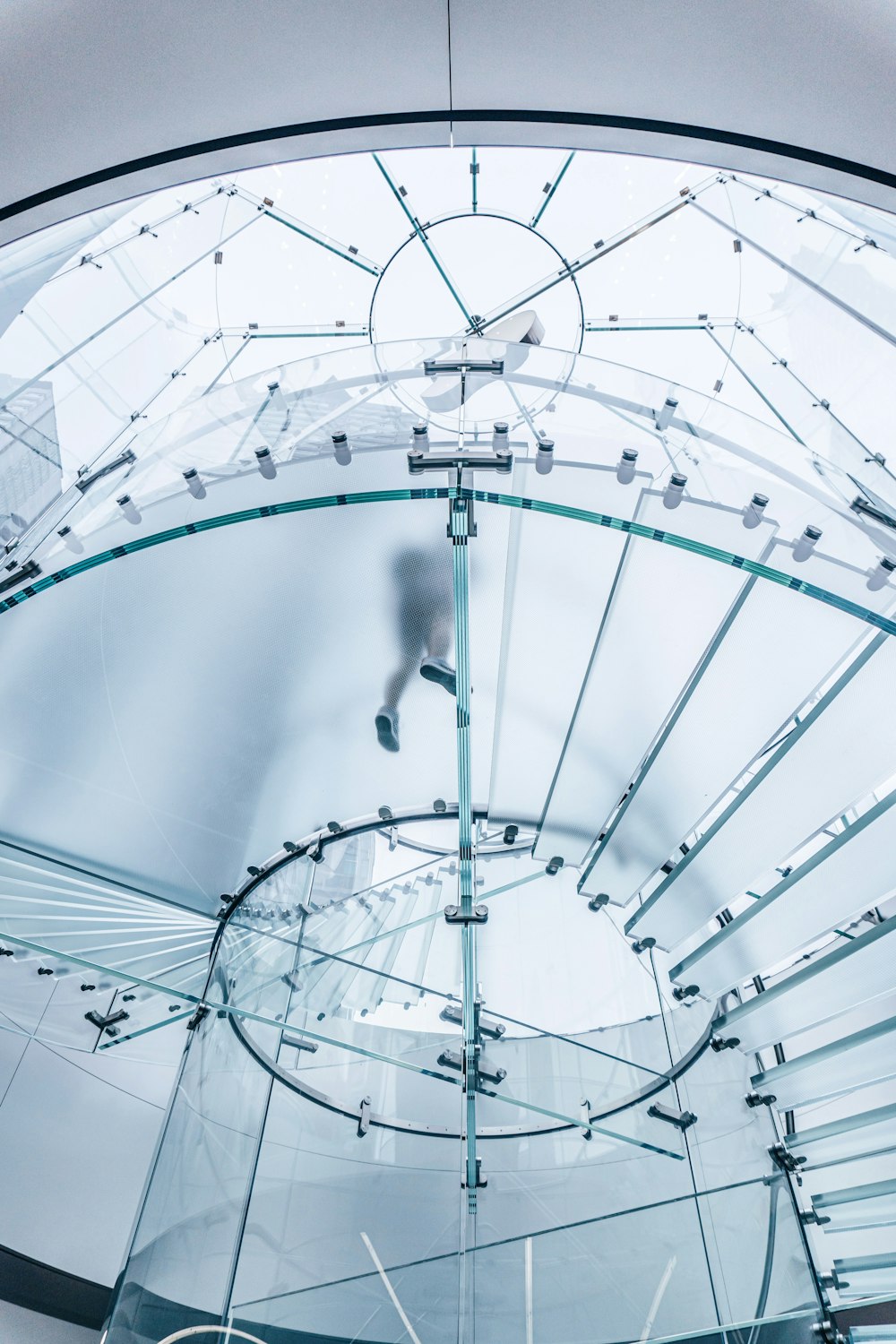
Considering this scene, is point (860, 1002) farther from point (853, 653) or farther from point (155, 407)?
point (155, 407)

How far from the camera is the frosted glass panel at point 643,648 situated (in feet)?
7.70

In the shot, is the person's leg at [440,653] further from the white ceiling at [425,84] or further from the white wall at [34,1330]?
the white wall at [34,1330]

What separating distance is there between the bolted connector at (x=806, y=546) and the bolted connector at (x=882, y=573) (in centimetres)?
16

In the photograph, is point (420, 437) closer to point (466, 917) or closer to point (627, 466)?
point (627, 466)

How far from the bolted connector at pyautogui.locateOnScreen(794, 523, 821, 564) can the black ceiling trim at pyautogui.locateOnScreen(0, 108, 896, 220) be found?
40.0 inches

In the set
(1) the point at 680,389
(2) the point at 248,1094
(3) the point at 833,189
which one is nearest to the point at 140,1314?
(2) the point at 248,1094

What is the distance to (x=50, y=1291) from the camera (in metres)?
5.48

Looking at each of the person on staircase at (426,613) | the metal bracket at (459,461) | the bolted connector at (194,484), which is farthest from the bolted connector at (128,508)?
the person on staircase at (426,613)

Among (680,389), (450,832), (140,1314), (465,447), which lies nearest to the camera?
(465,447)

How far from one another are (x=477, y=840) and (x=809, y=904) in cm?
208

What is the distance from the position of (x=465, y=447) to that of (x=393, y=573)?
1293 mm

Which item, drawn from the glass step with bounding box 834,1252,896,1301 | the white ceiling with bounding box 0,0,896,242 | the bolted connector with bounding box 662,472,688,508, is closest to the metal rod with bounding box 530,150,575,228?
the white ceiling with bounding box 0,0,896,242

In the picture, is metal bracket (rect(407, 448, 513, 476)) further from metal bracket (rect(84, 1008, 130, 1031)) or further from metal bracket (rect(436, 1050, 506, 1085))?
metal bracket (rect(84, 1008, 130, 1031))

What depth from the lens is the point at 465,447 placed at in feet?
7.96
